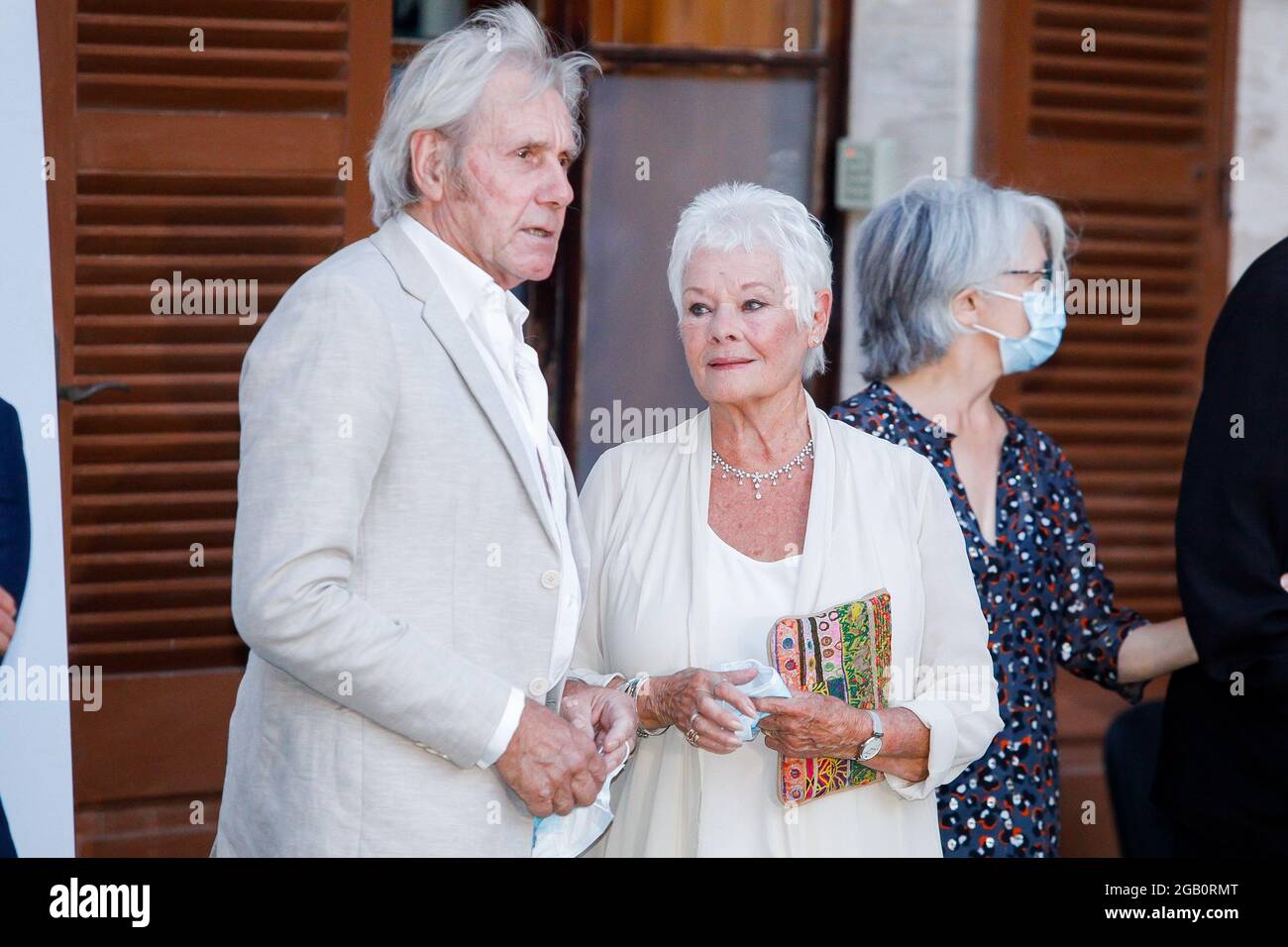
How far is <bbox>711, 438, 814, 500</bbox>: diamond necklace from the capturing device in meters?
2.51

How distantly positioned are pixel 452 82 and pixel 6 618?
3.67 feet

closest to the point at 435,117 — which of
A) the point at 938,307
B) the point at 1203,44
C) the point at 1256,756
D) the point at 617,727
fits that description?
the point at 617,727

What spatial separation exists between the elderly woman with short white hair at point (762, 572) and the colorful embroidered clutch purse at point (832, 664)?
3 centimetres

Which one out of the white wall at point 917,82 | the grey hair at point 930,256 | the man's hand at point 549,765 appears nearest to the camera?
the man's hand at point 549,765

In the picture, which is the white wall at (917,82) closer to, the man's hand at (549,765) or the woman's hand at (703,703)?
the woman's hand at (703,703)

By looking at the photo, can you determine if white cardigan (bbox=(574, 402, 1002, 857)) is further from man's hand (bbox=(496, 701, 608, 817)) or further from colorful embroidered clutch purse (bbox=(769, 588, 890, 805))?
man's hand (bbox=(496, 701, 608, 817))

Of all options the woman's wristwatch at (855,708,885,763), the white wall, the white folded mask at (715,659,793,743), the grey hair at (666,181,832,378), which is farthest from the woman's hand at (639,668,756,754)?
the white wall

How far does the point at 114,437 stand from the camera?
11.1 ft

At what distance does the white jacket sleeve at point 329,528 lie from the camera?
193 centimetres

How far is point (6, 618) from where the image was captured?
250 cm

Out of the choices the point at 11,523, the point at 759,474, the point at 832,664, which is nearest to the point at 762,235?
the point at 759,474

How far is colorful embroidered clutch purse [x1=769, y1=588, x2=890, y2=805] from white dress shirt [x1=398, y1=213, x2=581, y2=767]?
12.7 inches

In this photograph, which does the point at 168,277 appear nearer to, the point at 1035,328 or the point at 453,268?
the point at 453,268

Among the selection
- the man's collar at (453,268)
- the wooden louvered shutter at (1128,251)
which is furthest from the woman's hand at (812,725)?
the wooden louvered shutter at (1128,251)
